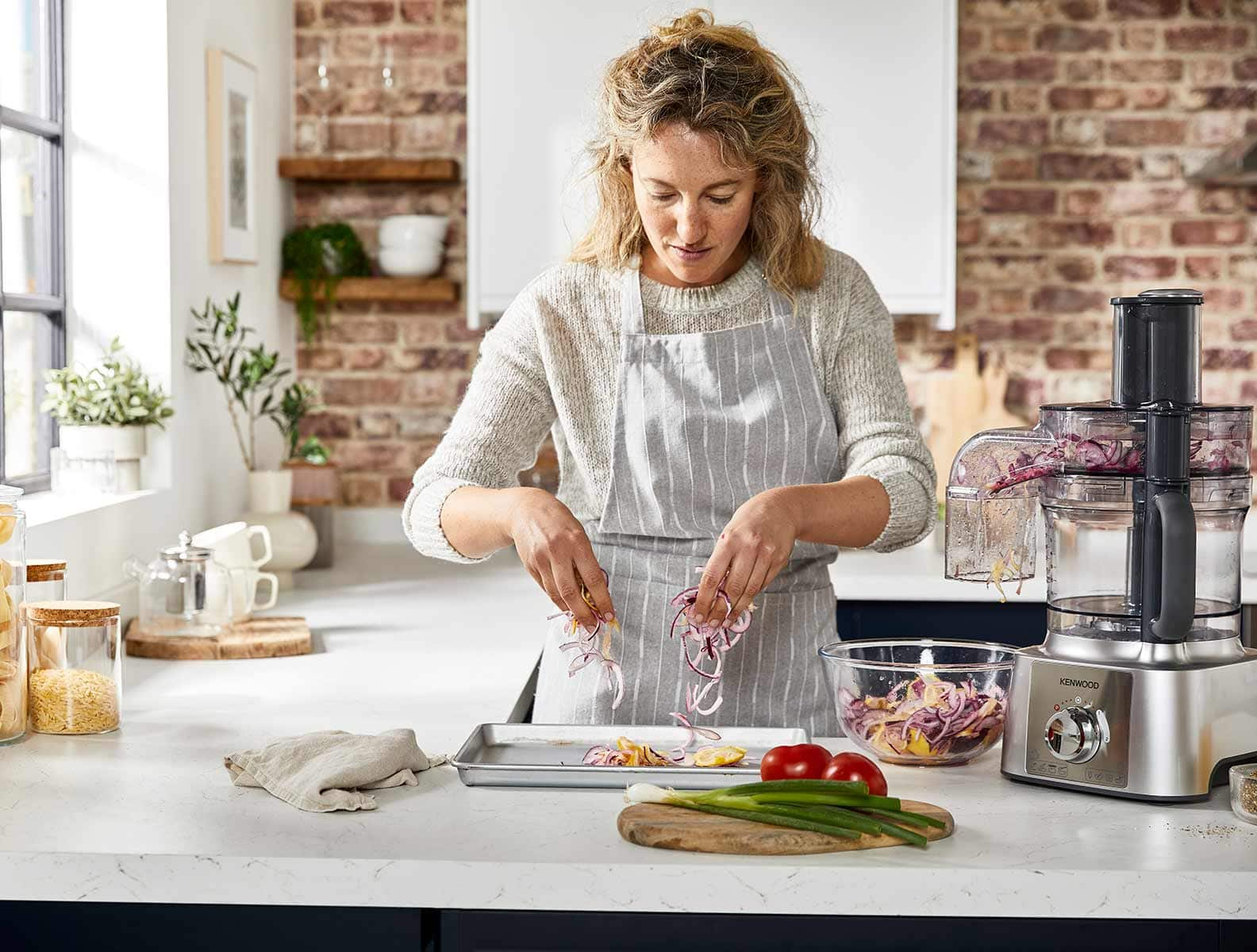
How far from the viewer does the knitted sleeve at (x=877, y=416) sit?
5.70 ft

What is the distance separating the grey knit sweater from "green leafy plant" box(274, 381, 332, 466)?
139 centimetres

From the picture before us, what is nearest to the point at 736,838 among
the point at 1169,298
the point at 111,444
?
the point at 1169,298

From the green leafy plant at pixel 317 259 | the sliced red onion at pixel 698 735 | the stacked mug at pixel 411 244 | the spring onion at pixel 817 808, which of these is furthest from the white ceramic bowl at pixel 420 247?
the spring onion at pixel 817 808

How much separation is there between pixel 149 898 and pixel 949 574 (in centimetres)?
83

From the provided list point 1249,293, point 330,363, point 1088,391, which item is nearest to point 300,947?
point 330,363

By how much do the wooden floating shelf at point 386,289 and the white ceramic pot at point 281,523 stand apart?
64 centimetres

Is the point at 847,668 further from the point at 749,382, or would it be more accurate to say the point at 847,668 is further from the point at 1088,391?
the point at 1088,391

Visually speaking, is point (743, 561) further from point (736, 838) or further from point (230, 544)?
point (230, 544)

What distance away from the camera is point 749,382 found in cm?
186

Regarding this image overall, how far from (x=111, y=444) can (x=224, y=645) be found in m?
0.53

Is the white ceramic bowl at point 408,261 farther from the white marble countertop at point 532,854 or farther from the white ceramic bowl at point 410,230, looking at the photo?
the white marble countertop at point 532,854

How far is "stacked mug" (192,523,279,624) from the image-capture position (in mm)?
2408

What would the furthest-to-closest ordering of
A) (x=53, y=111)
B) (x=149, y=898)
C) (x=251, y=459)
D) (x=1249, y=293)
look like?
(x=1249, y=293) → (x=251, y=459) → (x=53, y=111) → (x=149, y=898)

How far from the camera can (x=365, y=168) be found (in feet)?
11.7
